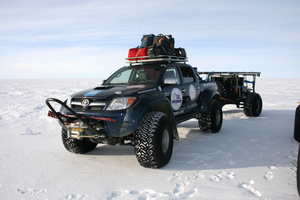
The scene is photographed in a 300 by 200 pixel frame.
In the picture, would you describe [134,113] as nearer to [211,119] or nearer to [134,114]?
[134,114]

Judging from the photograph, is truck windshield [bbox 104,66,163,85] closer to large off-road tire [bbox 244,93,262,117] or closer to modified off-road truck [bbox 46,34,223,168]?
modified off-road truck [bbox 46,34,223,168]

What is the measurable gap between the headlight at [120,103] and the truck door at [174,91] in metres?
0.98

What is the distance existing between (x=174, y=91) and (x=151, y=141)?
5.13 ft

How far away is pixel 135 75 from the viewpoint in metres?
5.37

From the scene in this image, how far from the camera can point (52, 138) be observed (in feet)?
20.7

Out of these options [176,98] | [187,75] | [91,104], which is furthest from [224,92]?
[91,104]

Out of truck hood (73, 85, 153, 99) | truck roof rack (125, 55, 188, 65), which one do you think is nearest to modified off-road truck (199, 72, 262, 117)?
truck roof rack (125, 55, 188, 65)

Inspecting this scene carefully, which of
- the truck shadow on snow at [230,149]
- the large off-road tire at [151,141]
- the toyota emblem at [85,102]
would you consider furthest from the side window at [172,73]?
the toyota emblem at [85,102]

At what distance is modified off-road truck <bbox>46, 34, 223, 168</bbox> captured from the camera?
12.8ft

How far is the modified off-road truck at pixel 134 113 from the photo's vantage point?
391 centimetres

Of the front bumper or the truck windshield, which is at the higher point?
the truck windshield

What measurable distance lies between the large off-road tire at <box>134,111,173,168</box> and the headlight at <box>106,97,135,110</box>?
37 cm

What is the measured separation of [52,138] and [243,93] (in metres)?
7.16

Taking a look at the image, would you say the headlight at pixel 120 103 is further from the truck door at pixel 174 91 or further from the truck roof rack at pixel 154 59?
the truck roof rack at pixel 154 59
